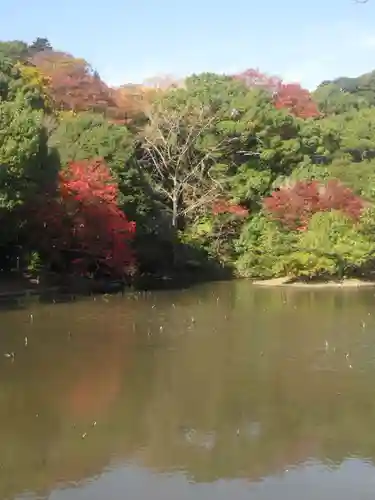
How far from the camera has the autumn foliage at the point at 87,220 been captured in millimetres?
23781

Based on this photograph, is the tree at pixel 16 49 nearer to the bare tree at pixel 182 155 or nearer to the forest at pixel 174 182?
the forest at pixel 174 182

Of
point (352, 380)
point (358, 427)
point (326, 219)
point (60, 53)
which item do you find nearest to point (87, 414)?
point (358, 427)

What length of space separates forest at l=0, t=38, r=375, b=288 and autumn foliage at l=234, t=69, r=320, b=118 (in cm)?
71

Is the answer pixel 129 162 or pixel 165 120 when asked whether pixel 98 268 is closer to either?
pixel 129 162

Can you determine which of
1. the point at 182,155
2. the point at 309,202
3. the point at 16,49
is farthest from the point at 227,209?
the point at 16,49

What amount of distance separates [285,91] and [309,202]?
13.4 m

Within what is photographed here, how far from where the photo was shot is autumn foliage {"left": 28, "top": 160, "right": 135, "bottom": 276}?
78.0ft

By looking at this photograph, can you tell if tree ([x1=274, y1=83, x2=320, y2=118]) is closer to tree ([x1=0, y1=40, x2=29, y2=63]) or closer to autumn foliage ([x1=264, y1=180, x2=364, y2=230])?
autumn foliage ([x1=264, y1=180, x2=364, y2=230])

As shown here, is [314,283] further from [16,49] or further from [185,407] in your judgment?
[16,49]

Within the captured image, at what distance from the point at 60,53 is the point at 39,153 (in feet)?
76.6

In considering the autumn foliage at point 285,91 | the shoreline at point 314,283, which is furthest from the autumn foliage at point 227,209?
the autumn foliage at point 285,91

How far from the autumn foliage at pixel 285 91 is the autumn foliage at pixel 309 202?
11250 mm

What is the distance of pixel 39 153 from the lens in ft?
72.4

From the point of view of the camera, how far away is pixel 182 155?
32.1 m
